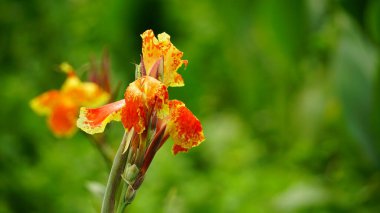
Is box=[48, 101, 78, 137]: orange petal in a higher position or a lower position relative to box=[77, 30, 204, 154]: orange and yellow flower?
higher

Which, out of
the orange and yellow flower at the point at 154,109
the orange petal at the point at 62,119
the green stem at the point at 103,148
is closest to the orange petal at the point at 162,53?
the orange and yellow flower at the point at 154,109

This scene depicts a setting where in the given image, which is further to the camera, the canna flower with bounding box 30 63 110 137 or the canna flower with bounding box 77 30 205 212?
the canna flower with bounding box 30 63 110 137

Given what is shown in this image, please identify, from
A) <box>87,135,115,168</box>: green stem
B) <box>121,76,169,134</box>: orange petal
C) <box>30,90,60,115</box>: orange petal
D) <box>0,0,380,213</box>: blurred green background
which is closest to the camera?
<box>121,76,169,134</box>: orange petal

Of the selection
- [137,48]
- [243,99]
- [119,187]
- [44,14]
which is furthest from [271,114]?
[119,187]

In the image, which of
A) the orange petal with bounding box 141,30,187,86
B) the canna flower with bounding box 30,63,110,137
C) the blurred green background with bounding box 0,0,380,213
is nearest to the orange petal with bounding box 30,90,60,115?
the canna flower with bounding box 30,63,110,137

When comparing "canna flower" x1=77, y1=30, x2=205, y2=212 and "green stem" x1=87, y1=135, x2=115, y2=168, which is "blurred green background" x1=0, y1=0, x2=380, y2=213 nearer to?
"green stem" x1=87, y1=135, x2=115, y2=168

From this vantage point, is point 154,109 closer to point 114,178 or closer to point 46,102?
point 114,178
